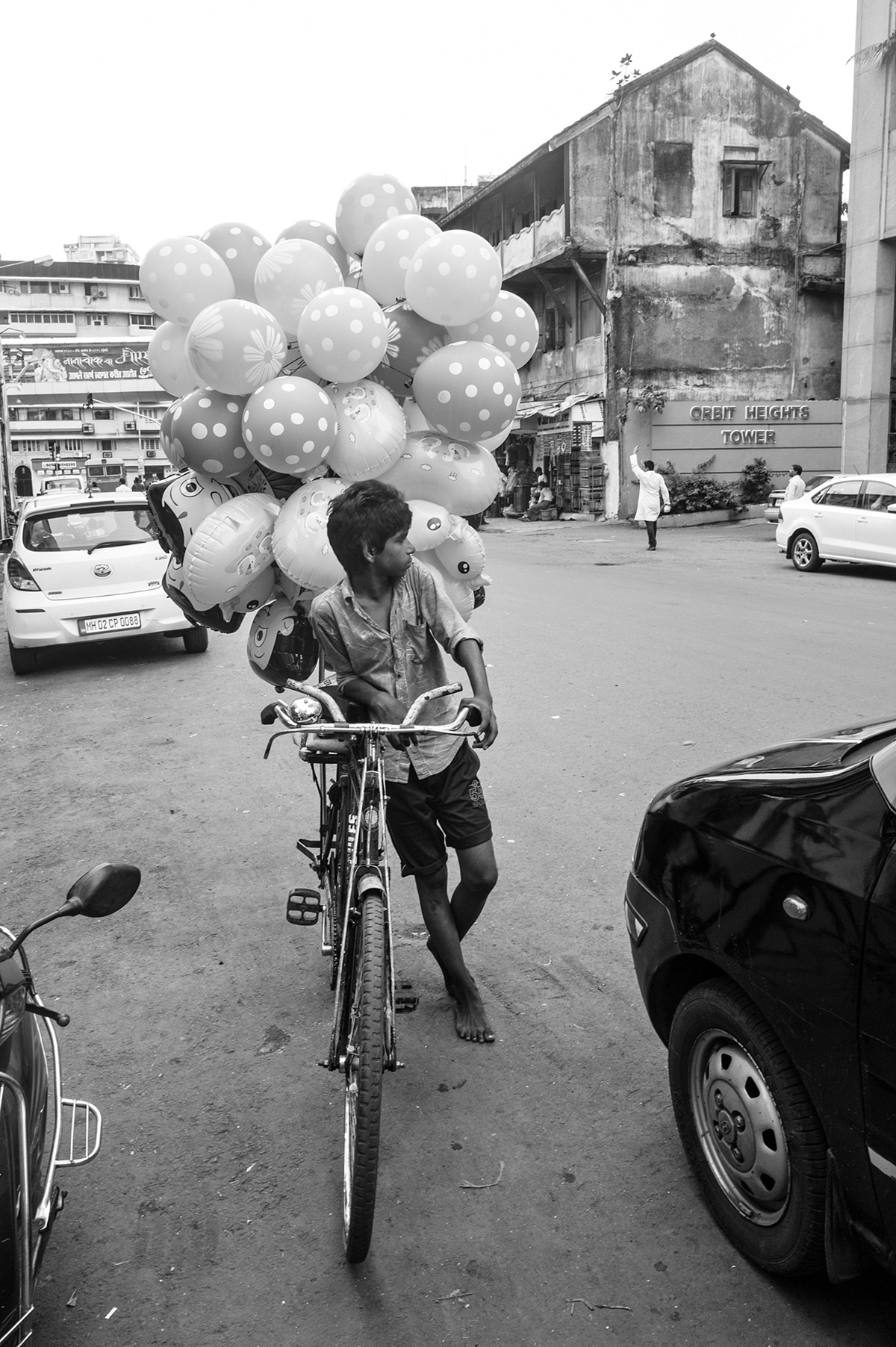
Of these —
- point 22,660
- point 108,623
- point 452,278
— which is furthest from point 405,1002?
point 22,660

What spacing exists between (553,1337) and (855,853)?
1.23 metres

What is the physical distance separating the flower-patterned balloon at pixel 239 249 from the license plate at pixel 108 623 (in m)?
6.09

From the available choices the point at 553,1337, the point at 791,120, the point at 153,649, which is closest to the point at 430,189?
the point at 791,120

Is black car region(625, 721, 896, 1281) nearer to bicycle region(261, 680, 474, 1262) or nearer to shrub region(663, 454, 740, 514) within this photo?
bicycle region(261, 680, 474, 1262)

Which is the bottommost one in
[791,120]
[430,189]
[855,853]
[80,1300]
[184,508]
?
[80,1300]

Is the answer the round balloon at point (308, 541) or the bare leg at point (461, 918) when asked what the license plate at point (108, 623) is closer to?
the round balloon at point (308, 541)

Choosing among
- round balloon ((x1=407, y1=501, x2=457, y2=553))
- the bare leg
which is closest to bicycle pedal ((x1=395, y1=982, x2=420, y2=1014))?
the bare leg

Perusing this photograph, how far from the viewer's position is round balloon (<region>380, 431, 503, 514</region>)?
4184 mm

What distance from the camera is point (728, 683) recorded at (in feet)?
27.5

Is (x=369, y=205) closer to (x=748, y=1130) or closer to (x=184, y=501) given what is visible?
(x=184, y=501)

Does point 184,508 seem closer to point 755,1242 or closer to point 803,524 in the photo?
point 755,1242

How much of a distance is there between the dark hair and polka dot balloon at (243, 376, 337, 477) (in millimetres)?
688

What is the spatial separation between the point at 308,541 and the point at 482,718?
1125mm

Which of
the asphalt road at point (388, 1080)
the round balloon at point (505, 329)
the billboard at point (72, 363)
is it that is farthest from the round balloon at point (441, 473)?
the billboard at point (72, 363)
